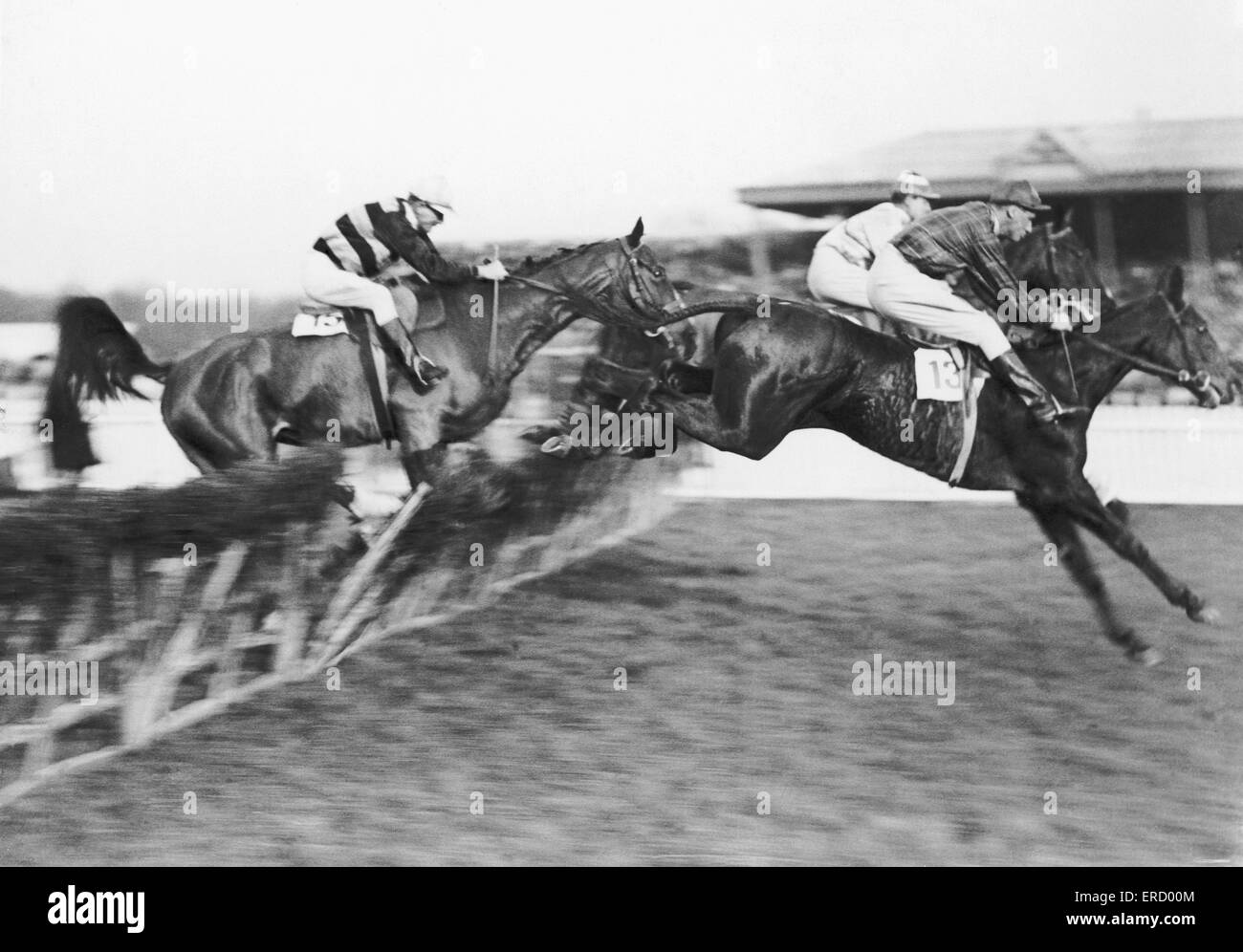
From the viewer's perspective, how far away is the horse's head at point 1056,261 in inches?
207

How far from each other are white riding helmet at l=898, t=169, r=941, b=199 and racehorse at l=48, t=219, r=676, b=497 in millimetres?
870

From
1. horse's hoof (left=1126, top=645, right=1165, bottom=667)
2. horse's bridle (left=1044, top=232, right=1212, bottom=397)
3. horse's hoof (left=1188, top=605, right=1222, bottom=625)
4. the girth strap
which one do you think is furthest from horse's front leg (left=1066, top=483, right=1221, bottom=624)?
the girth strap

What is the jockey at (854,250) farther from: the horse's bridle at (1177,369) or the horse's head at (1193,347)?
the horse's head at (1193,347)

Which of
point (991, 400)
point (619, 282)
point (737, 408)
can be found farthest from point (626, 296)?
point (991, 400)

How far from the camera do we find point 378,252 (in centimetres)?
526

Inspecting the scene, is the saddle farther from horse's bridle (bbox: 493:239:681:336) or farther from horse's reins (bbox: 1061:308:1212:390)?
horse's reins (bbox: 1061:308:1212:390)

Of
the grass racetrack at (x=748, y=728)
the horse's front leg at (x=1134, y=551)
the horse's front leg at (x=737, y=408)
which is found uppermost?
the horse's front leg at (x=737, y=408)

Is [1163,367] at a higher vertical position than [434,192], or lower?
lower

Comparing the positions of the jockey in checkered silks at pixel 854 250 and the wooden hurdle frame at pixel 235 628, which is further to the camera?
the jockey in checkered silks at pixel 854 250

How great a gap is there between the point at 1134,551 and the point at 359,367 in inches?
108

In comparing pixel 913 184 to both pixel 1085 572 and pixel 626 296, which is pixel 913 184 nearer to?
pixel 626 296

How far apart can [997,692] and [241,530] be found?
103 inches

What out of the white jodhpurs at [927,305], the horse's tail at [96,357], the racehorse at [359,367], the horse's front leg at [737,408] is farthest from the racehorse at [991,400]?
the horse's tail at [96,357]

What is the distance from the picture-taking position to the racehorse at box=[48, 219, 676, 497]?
5.26m
